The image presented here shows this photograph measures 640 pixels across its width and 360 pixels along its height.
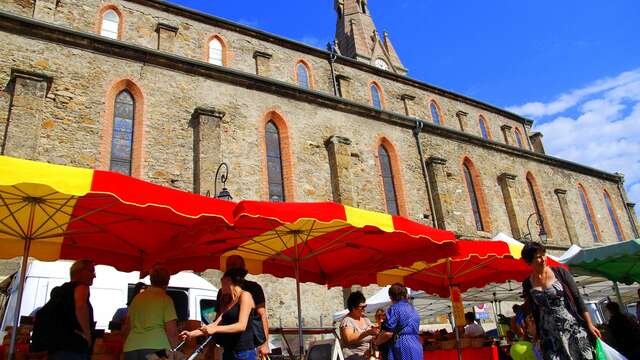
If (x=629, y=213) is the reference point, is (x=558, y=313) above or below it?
below

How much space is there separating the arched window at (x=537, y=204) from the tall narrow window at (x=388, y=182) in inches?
374

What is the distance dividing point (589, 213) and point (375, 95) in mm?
15268

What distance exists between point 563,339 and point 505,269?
536 cm

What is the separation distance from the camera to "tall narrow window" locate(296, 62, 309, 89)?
2067 centimetres

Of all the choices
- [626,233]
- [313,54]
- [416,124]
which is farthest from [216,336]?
[626,233]

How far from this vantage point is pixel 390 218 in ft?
18.7

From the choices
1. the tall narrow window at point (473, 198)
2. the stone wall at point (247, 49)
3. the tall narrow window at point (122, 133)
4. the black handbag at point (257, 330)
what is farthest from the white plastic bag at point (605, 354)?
the tall narrow window at point (473, 198)

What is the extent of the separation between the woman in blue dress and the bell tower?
3190 cm

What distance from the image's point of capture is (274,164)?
15.8m

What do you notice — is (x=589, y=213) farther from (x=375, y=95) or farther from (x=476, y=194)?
(x=375, y=95)

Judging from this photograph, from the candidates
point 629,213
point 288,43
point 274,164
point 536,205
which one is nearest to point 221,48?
point 288,43

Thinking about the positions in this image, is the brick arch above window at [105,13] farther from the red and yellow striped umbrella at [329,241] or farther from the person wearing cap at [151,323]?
the person wearing cap at [151,323]

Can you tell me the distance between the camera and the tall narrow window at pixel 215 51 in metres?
18.5

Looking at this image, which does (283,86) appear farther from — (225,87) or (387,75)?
(387,75)
